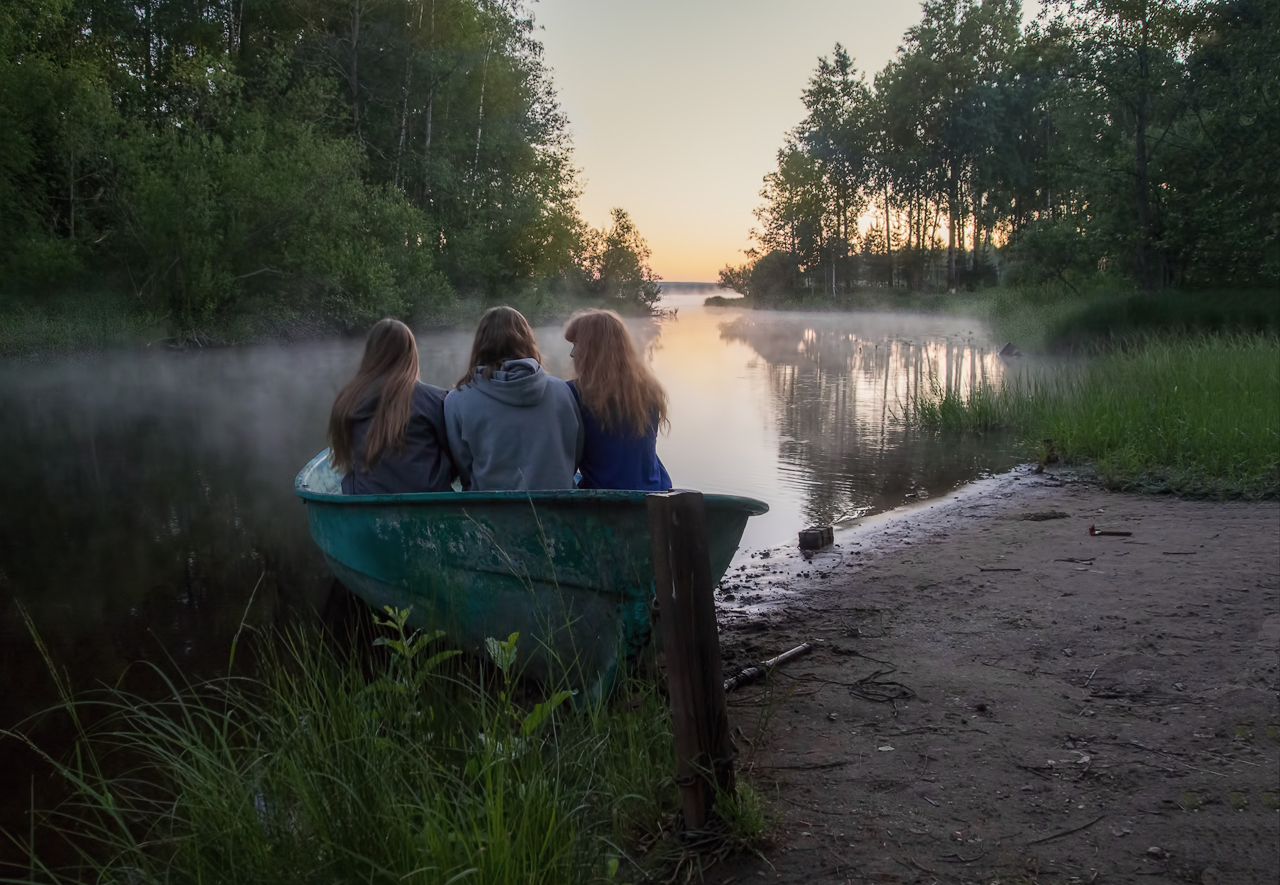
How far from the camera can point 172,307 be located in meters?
25.2

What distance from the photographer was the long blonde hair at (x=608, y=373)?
4.53m

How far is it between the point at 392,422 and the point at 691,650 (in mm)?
2713

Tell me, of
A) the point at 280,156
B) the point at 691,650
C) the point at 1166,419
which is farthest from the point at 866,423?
the point at 280,156

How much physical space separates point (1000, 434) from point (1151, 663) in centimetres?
810

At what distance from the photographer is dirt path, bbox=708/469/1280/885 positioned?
2662mm

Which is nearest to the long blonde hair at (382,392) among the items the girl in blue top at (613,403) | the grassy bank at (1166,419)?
the girl in blue top at (613,403)

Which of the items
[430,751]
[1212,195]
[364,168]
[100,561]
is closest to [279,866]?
[430,751]

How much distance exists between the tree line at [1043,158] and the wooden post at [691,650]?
791 inches

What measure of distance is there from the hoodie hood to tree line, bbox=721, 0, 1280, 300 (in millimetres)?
18991

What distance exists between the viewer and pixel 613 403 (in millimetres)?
4562

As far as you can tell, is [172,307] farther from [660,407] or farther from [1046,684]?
[1046,684]

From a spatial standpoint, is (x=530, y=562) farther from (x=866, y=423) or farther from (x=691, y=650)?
(x=866, y=423)

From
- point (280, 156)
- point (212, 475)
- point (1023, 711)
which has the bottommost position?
point (1023, 711)

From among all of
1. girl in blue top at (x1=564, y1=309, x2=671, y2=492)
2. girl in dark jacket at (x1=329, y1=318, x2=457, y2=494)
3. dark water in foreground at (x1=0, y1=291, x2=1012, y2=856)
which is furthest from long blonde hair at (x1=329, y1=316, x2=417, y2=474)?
dark water in foreground at (x1=0, y1=291, x2=1012, y2=856)
